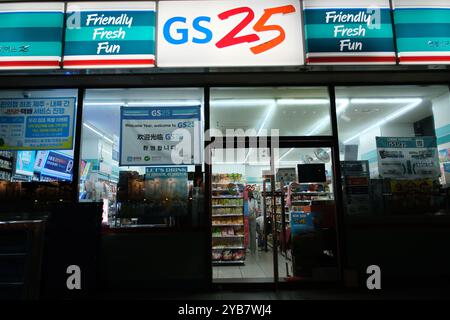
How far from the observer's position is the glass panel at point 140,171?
496 cm

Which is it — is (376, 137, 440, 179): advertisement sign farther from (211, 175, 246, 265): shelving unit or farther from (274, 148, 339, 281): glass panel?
(211, 175, 246, 265): shelving unit

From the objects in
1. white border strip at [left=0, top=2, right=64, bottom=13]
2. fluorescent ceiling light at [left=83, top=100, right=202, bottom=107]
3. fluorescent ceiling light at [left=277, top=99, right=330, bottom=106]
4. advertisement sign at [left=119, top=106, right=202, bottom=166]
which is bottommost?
advertisement sign at [left=119, top=106, right=202, bottom=166]

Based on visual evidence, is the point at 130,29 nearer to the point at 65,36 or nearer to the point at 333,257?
the point at 65,36

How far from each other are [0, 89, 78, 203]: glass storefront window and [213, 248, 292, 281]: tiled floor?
3.01 metres

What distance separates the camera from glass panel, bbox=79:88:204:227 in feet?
16.3

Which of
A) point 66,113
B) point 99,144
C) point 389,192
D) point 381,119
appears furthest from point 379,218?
point 66,113

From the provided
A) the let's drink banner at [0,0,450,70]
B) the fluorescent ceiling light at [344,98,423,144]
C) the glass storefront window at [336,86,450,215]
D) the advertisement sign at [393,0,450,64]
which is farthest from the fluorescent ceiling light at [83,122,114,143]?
the advertisement sign at [393,0,450,64]

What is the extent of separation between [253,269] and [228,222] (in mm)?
1536

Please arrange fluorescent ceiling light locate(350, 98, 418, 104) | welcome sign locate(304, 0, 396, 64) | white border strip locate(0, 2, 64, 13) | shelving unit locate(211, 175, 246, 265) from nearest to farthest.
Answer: welcome sign locate(304, 0, 396, 64)
white border strip locate(0, 2, 64, 13)
fluorescent ceiling light locate(350, 98, 418, 104)
shelving unit locate(211, 175, 246, 265)

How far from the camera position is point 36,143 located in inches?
196

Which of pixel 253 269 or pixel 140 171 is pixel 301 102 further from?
pixel 253 269

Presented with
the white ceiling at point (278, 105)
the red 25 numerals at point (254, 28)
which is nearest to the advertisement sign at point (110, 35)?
the white ceiling at point (278, 105)

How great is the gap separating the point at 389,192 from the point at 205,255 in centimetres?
306

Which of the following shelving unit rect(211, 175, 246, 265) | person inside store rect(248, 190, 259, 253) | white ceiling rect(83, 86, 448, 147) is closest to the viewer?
white ceiling rect(83, 86, 448, 147)
